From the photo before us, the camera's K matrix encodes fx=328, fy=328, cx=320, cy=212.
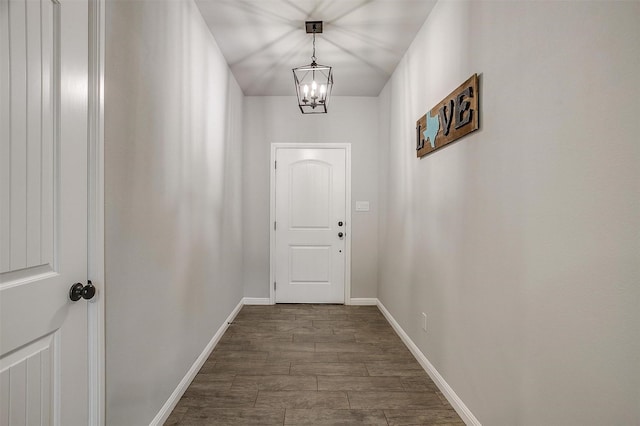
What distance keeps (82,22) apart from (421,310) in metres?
2.63

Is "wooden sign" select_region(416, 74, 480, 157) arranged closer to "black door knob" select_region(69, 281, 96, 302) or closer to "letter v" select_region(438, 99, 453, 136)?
"letter v" select_region(438, 99, 453, 136)

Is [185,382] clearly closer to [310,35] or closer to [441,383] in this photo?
[441,383]

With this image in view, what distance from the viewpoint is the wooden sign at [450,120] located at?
1800 mm

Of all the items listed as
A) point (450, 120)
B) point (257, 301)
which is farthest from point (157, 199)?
point (257, 301)

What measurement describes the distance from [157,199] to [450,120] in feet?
5.93

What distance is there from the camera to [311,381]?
2.30 metres

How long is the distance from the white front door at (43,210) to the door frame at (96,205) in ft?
0.09

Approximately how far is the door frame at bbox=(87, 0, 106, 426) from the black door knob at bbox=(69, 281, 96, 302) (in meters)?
0.04

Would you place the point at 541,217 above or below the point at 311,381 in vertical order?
above

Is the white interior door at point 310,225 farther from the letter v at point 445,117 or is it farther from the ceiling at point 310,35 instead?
the letter v at point 445,117

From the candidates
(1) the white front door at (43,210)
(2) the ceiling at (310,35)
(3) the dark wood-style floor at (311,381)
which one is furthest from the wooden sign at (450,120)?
(1) the white front door at (43,210)

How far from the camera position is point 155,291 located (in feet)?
5.75

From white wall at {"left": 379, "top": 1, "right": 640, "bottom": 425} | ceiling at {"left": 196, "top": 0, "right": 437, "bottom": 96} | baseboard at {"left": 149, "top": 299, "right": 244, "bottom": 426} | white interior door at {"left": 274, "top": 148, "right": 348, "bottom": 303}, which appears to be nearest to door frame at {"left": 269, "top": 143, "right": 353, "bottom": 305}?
white interior door at {"left": 274, "top": 148, "right": 348, "bottom": 303}

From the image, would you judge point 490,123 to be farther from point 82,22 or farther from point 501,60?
point 82,22
